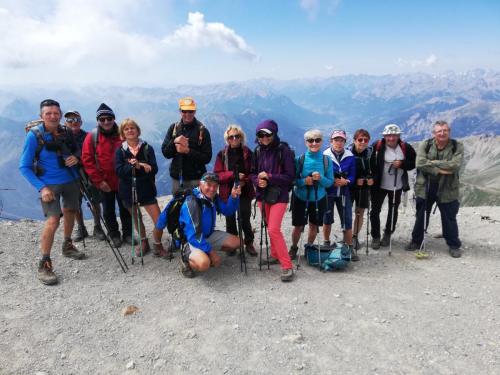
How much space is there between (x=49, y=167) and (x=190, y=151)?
11.2 feet

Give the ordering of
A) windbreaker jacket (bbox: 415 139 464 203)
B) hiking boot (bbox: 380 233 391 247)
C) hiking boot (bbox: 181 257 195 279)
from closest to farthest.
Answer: hiking boot (bbox: 181 257 195 279), windbreaker jacket (bbox: 415 139 464 203), hiking boot (bbox: 380 233 391 247)

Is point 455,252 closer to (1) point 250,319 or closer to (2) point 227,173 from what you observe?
(1) point 250,319

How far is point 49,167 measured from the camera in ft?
26.2

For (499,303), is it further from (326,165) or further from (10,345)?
(10,345)

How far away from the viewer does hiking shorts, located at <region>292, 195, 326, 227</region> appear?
28.5 ft

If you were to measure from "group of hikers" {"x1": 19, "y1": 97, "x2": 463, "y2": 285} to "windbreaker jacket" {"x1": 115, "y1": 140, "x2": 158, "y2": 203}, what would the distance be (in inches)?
1.1

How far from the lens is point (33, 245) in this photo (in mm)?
10266

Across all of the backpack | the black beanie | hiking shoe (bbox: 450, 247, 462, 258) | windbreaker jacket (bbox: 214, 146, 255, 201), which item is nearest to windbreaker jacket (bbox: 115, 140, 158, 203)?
the black beanie

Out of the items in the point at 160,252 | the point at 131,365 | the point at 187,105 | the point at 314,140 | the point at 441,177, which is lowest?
the point at 131,365

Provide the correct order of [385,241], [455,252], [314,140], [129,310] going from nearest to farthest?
[129,310]
[314,140]
[455,252]
[385,241]

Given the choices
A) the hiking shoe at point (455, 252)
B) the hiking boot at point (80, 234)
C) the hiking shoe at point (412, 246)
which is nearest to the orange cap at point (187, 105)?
the hiking boot at point (80, 234)

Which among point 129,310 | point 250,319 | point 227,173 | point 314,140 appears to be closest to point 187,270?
point 129,310

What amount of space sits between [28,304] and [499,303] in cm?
1008

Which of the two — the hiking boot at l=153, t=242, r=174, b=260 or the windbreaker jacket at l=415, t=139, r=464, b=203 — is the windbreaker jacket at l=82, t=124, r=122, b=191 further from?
the windbreaker jacket at l=415, t=139, r=464, b=203
